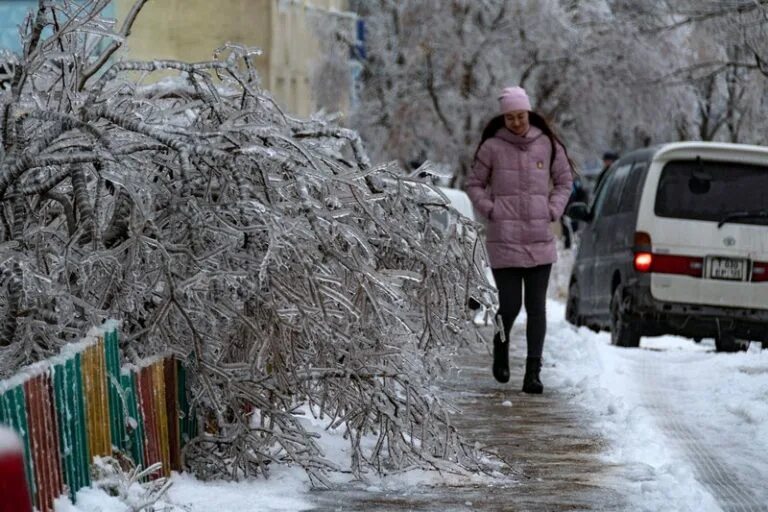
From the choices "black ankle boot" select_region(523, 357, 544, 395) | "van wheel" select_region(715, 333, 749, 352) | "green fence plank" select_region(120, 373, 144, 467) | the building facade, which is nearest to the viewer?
"green fence plank" select_region(120, 373, 144, 467)

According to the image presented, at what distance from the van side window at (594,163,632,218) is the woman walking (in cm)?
430

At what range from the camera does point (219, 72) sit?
8602 millimetres

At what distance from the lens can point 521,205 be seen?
11570mm

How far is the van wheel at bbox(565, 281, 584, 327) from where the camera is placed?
718 inches

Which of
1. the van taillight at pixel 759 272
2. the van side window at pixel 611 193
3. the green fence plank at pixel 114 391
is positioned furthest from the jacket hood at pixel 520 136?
the green fence plank at pixel 114 391

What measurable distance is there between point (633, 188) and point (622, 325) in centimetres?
111

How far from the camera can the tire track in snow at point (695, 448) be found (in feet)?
24.4

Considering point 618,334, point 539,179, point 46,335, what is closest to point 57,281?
point 46,335

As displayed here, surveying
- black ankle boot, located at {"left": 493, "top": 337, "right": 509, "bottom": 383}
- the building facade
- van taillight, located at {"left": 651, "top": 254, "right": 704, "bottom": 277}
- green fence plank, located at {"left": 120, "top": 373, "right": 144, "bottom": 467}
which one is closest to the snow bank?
black ankle boot, located at {"left": 493, "top": 337, "right": 509, "bottom": 383}

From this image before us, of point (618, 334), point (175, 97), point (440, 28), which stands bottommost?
point (618, 334)

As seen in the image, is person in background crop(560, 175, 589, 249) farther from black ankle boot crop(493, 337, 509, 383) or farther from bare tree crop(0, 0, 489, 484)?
bare tree crop(0, 0, 489, 484)

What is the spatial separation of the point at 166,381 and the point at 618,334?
863 centimetres

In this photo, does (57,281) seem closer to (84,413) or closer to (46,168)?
(46,168)

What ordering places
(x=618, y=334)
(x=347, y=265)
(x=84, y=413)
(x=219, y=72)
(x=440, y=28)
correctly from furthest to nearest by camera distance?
(x=440, y=28) → (x=618, y=334) → (x=219, y=72) → (x=347, y=265) → (x=84, y=413)
